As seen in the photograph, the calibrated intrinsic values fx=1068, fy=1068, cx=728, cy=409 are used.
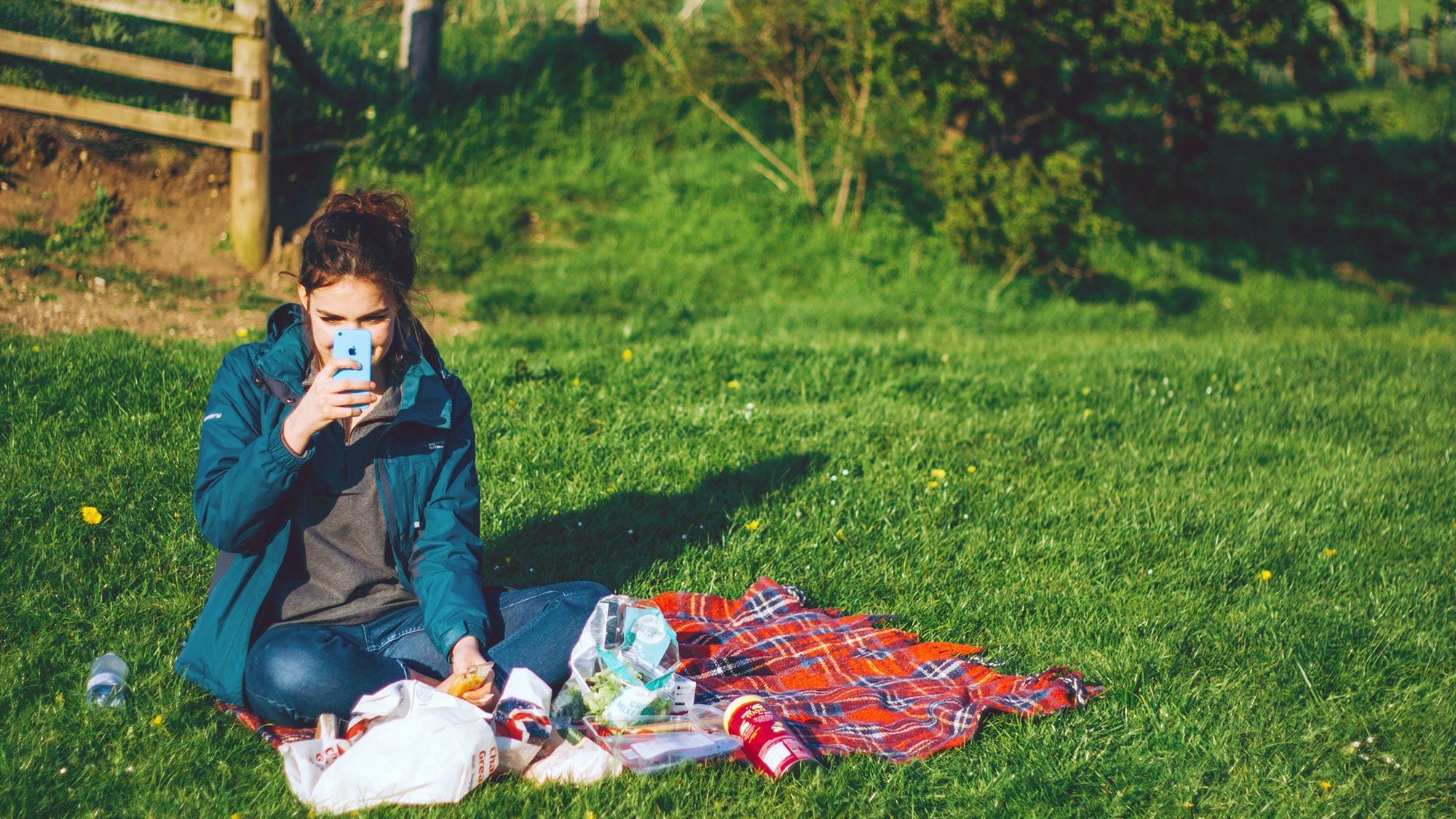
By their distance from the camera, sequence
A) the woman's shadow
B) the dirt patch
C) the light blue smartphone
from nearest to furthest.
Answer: the light blue smartphone
the woman's shadow
the dirt patch

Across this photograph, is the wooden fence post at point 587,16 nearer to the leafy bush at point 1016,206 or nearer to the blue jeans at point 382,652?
the leafy bush at point 1016,206

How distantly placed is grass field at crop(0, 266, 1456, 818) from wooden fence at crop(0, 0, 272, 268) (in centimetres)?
195

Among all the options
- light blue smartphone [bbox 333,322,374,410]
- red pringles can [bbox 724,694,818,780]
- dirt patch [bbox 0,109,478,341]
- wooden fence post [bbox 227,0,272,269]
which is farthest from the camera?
wooden fence post [bbox 227,0,272,269]

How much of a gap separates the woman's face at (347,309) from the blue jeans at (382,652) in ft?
2.63

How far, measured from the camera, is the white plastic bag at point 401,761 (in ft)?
8.73

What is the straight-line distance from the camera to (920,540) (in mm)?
4637

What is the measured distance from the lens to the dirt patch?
638cm

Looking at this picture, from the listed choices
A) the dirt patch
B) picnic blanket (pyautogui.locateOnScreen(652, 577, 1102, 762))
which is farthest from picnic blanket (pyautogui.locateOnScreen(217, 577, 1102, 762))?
the dirt patch

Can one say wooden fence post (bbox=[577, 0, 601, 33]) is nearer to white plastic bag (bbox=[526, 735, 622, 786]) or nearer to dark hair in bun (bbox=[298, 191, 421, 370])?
dark hair in bun (bbox=[298, 191, 421, 370])

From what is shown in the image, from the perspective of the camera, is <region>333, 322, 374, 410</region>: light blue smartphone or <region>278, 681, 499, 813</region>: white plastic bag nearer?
<region>278, 681, 499, 813</region>: white plastic bag

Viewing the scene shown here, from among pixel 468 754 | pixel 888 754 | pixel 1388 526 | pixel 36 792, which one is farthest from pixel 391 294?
pixel 1388 526

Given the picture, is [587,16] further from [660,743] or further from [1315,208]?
[660,743]

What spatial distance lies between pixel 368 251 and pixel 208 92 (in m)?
5.52

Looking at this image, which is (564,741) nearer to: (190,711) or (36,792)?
(190,711)
